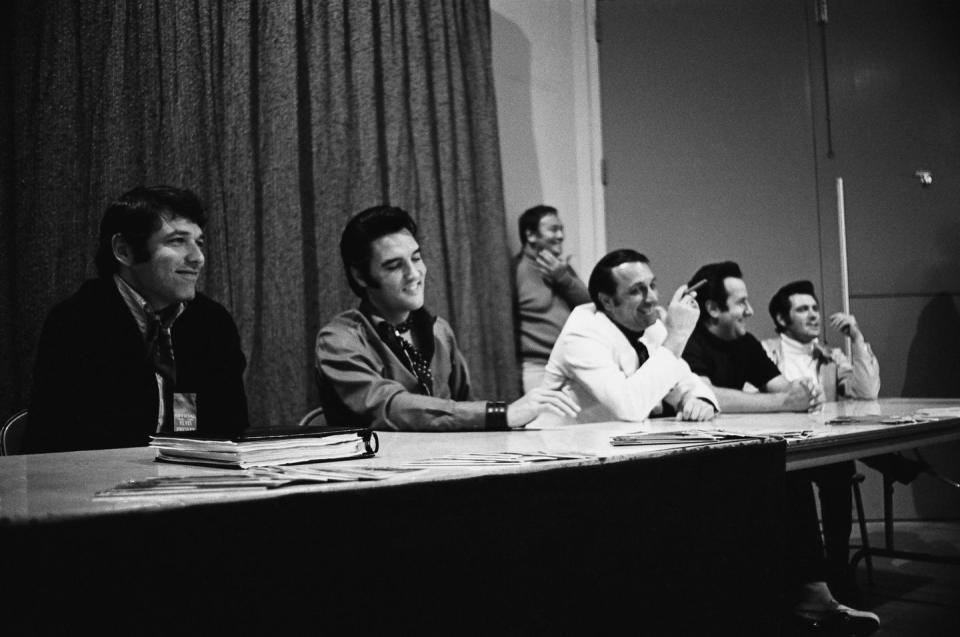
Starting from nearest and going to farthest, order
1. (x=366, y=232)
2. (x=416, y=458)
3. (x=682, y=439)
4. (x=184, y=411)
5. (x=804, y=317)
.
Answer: (x=416, y=458) → (x=682, y=439) → (x=184, y=411) → (x=366, y=232) → (x=804, y=317)

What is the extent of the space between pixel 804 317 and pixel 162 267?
119 inches

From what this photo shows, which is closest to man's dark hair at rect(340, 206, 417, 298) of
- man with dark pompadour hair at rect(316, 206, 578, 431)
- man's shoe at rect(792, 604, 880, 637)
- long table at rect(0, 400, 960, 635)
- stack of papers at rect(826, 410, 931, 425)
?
man with dark pompadour hair at rect(316, 206, 578, 431)

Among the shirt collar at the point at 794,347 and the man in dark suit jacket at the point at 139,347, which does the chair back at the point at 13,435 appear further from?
the shirt collar at the point at 794,347

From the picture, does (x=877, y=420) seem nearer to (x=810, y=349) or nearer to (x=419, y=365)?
(x=419, y=365)

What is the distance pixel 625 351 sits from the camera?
8.59 feet

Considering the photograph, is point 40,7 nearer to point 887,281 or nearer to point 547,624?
point 547,624

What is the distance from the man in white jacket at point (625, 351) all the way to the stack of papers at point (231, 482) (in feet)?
4.90

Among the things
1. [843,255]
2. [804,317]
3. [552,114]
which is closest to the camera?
[804,317]

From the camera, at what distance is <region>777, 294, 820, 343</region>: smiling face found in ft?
12.9

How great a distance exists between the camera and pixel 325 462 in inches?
45.0

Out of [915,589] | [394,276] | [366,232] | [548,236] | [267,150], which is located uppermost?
[267,150]

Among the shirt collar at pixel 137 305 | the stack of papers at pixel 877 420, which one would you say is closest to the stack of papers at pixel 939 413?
the stack of papers at pixel 877 420

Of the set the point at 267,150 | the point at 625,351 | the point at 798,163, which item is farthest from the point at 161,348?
the point at 798,163

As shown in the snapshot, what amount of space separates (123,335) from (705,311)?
2.36m
